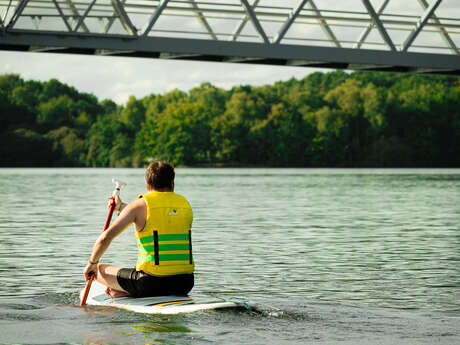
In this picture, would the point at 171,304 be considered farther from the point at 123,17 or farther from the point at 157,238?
the point at 123,17

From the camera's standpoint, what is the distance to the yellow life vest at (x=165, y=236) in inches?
325

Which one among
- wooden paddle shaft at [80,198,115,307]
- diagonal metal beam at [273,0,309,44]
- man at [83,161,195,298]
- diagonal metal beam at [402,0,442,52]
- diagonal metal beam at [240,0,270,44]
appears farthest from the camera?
diagonal metal beam at [402,0,442,52]

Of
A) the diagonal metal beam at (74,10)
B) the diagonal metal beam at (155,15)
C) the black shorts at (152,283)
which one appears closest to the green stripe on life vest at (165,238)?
the black shorts at (152,283)

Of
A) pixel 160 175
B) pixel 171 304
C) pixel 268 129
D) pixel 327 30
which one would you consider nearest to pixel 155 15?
pixel 327 30

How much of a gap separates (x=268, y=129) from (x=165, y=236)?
11912 centimetres

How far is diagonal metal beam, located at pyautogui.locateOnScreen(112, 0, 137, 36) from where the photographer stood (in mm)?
28531

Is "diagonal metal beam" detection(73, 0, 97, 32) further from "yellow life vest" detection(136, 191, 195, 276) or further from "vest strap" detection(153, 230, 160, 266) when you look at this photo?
"vest strap" detection(153, 230, 160, 266)

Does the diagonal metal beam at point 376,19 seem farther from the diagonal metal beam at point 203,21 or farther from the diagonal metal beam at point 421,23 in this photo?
the diagonal metal beam at point 203,21

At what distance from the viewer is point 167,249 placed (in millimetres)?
8414

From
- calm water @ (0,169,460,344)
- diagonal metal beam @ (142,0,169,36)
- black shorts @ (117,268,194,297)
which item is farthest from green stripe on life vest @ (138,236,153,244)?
diagonal metal beam @ (142,0,169,36)

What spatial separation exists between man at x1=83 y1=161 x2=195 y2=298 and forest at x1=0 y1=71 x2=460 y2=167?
115121mm

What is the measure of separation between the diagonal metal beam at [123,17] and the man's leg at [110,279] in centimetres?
2049

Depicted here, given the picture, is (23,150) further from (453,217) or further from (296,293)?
(296,293)

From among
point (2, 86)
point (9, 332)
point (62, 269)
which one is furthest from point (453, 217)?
point (2, 86)
